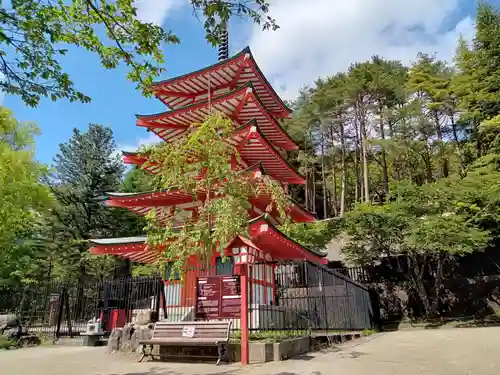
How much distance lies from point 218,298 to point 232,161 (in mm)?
5954

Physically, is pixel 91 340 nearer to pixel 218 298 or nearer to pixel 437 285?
pixel 218 298

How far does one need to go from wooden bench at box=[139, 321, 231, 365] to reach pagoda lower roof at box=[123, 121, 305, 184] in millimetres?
5450

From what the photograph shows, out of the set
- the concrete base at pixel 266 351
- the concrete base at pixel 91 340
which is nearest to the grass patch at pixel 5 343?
the concrete base at pixel 91 340

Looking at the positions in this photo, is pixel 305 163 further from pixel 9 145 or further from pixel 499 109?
pixel 9 145

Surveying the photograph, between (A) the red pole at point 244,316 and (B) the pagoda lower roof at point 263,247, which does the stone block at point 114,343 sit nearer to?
(B) the pagoda lower roof at point 263,247

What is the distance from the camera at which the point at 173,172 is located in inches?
285

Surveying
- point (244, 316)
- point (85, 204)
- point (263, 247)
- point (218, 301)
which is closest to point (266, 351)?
point (244, 316)

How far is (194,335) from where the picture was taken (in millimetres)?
7617

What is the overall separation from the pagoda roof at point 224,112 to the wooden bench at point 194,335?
7474 millimetres

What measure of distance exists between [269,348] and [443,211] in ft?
47.2

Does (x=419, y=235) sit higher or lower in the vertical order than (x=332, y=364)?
higher

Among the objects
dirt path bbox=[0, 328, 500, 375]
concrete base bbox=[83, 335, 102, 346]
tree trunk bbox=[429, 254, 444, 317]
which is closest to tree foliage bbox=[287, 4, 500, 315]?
tree trunk bbox=[429, 254, 444, 317]

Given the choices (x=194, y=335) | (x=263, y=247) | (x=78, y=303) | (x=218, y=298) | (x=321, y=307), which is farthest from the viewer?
(x=78, y=303)

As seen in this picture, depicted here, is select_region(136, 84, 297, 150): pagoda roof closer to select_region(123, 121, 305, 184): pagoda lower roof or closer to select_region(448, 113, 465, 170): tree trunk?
select_region(123, 121, 305, 184): pagoda lower roof
